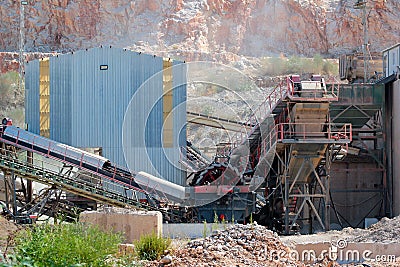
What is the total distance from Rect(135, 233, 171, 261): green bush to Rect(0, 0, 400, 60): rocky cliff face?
52.6 metres

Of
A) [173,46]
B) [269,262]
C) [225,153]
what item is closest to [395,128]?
[225,153]

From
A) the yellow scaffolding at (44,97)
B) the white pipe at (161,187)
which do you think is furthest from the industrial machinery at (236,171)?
the yellow scaffolding at (44,97)

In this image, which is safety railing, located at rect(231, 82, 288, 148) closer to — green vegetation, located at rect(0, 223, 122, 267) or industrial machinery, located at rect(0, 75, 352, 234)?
industrial machinery, located at rect(0, 75, 352, 234)

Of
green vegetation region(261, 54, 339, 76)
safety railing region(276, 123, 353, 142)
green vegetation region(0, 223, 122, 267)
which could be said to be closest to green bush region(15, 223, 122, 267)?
green vegetation region(0, 223, 122, 267)

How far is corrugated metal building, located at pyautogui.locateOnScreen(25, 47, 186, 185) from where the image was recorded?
1206 inches

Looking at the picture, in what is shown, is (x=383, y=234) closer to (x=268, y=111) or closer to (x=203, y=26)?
(x=268, y=111)

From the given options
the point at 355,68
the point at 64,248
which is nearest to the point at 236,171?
the point at 355,68

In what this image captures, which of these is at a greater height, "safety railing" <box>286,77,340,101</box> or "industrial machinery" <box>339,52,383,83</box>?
"industrial machinery" <box>339,52,383,83</box>

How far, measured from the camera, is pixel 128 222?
71.4 ft

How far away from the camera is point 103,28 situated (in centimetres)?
7144

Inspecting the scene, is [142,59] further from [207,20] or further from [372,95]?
[207,20]

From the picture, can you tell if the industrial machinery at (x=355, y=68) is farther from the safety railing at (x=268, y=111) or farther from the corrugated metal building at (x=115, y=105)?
the corrugated metal building at (x=115, y=105)

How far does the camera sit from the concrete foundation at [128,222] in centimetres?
2159

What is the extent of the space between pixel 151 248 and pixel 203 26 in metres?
56.1
